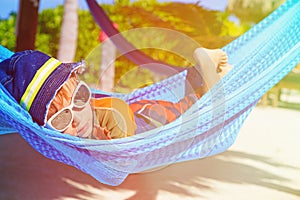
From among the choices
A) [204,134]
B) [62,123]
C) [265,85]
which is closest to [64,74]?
[62,123]

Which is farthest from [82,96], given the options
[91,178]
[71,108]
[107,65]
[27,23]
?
[107,65]

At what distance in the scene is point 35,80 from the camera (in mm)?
1053

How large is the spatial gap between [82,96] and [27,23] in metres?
1.40

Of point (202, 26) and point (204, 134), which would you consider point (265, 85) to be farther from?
point (202, 26)

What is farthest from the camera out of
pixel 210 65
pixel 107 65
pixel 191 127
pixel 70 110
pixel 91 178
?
pixel 107 65

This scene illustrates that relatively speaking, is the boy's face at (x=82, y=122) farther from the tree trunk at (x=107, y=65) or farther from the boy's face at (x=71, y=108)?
the tree trunk at (x=107, y=65)

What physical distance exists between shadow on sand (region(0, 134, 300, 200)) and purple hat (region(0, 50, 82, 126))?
44cm

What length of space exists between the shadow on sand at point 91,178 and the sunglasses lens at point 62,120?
0.41 meters

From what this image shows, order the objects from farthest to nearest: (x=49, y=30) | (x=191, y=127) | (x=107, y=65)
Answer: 1. (x=49, y=30)
2. (x=107, y=65)
3. (x=191, y=127)

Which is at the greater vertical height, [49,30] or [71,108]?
[49,30]

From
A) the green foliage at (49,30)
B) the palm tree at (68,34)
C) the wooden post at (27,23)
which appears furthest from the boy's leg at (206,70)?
the green foliage at (49,30)

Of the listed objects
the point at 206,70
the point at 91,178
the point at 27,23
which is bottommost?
the point at 91,178

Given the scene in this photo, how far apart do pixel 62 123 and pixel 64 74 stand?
0.40 feet

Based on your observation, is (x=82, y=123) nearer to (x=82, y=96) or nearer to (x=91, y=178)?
(x=82, y=96)
